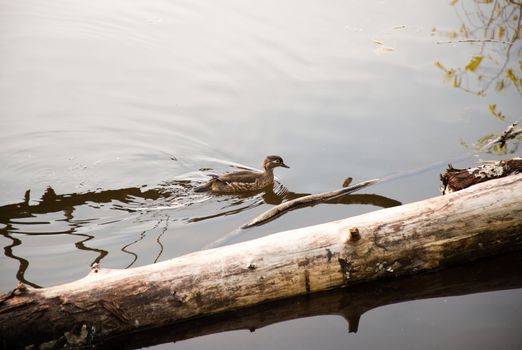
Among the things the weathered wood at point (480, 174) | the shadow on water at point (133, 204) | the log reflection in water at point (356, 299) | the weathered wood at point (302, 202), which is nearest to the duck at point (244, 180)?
the shadow on water at point (133, 204)

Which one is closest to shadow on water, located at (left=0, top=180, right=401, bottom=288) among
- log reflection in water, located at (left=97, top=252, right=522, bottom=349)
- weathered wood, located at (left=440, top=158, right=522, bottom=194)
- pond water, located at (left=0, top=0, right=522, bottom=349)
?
pond water, located at (left=0, top=0, right=522, bottom=349)

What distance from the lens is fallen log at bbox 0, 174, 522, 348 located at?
5340mm

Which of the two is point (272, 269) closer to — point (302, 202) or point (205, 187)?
point (302, 202)

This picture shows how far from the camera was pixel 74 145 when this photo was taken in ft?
33.0

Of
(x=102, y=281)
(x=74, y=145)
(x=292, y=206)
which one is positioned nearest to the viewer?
(x=102, y=281)

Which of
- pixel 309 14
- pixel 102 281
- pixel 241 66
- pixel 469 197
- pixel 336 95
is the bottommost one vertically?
pixel 102 281

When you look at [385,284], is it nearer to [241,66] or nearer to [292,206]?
[292,206]

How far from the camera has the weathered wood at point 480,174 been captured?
720cm

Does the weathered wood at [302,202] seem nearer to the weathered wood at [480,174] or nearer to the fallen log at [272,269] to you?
the weathered wood at [480,174]

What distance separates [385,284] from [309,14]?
8.11 metres

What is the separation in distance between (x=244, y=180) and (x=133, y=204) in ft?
5.08

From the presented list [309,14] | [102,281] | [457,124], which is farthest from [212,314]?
[309,14]

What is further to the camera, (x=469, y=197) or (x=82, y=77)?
(x=82, y=77)

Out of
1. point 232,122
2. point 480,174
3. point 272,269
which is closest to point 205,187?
point 232,122
